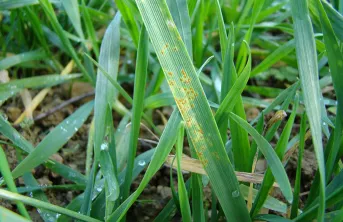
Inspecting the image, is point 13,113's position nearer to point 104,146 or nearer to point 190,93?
point 104,146

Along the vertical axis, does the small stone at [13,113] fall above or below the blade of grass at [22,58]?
below

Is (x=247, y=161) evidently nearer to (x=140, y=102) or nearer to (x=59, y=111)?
(x=140, y=102)

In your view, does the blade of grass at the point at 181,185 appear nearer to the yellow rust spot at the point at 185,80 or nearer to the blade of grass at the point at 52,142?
the yellow rust spot at the point at 185,80

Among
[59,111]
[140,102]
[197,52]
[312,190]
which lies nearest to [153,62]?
[197,52]

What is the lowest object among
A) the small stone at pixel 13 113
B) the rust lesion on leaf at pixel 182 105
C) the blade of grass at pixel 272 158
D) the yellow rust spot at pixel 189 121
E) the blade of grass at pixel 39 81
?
the small stone at pixel 13 113

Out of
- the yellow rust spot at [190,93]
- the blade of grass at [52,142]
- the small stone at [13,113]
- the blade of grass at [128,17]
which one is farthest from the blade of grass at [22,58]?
the yellow rust spot at [190,93]

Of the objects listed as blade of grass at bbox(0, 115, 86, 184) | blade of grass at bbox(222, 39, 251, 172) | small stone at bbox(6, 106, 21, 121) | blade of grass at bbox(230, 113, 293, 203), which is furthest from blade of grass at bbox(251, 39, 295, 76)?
small stone at bbox(6, 106, 21, 121)
